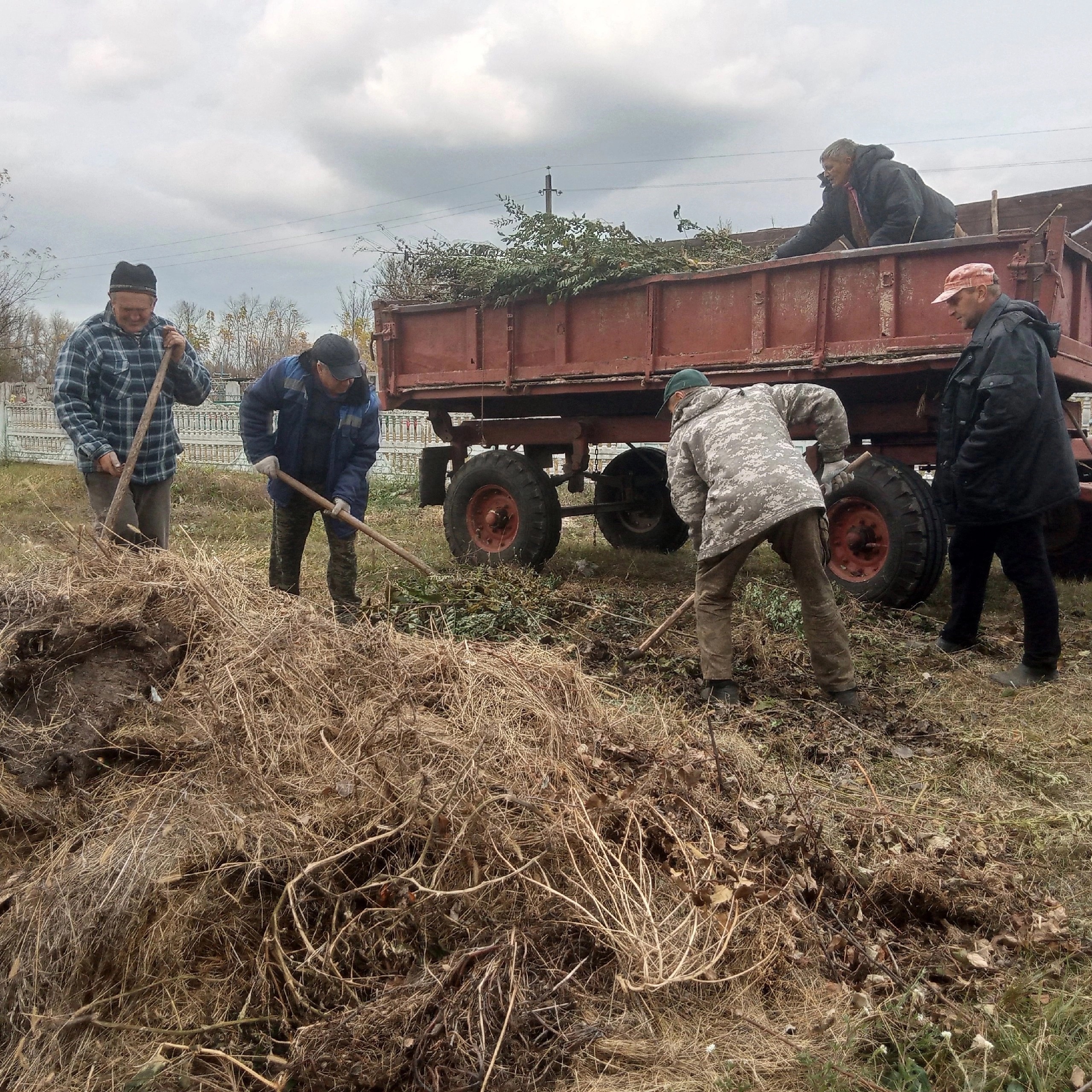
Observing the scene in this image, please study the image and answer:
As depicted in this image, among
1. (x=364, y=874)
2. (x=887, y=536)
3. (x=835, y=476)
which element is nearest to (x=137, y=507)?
(x=364, y=874)

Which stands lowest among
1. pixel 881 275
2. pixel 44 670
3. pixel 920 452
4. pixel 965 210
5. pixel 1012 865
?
pixel 1012 865

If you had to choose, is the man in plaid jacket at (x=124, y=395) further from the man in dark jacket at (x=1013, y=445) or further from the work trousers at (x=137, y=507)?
the man in dark jacket at (x=1013, y=445)

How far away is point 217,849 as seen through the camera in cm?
230

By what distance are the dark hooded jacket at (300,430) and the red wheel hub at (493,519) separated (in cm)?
209

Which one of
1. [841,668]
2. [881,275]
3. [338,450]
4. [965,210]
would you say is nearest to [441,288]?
[338,450]

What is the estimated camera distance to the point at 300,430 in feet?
16.7

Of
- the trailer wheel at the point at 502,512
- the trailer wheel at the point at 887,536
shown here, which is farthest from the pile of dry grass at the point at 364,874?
the trailer wheel at the point at 502,512

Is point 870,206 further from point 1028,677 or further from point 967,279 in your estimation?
point 1028,677

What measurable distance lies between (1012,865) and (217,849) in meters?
2.27

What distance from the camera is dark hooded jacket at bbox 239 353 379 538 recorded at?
5.05 m

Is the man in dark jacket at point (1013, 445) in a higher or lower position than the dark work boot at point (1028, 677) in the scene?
higher

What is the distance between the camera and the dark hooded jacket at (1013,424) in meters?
4.32

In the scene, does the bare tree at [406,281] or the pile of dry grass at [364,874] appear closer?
the pile of dry grass at [364,874]

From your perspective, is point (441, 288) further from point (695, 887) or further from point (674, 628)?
point (695, 887)
